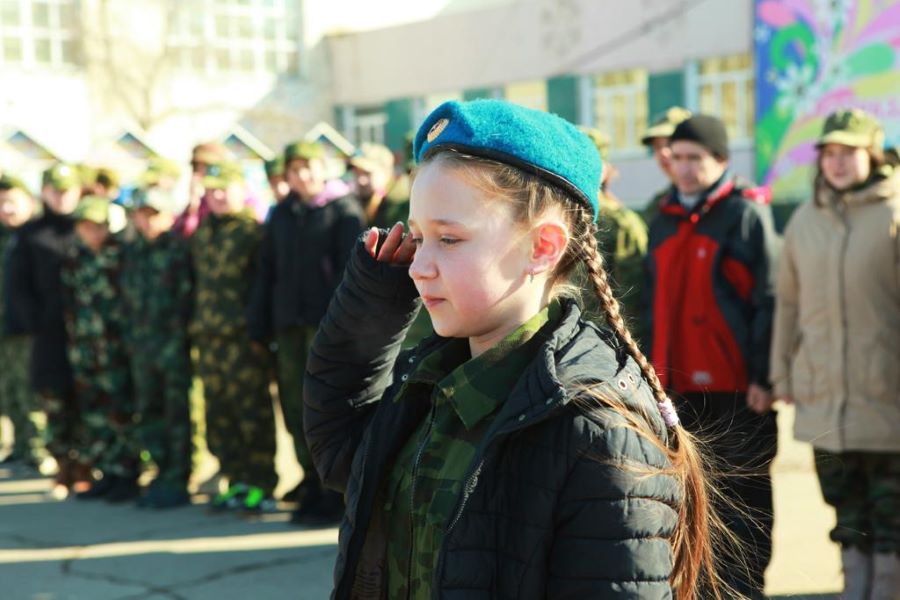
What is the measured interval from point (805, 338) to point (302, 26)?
25.5 meters

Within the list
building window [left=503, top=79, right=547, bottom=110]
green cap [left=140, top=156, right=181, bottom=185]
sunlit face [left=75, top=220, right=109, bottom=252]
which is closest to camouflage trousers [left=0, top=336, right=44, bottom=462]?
sunlit face [left=75, top=220, right=109, bottom=252]

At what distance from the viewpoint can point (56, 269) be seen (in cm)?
732

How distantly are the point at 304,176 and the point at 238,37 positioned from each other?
2296 cm

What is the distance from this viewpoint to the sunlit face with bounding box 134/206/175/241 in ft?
22.0

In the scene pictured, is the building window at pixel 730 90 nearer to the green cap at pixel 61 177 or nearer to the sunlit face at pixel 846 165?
the green cap at pixel 61 177

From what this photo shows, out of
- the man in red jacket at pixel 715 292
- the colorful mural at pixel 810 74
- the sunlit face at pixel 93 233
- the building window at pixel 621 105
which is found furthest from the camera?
the building window at pixel 621 105

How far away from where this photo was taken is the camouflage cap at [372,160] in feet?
22.0

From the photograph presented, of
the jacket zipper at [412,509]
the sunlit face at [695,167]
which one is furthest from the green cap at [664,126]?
the jacket zipper at [412,509]

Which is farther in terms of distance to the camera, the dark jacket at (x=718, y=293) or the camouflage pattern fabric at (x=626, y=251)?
the camouflage pattern fabric at (x=626, y=251)

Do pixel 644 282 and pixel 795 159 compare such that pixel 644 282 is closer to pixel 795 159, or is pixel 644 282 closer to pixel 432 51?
pixel 795 159

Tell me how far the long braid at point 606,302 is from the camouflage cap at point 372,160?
4.98 meters

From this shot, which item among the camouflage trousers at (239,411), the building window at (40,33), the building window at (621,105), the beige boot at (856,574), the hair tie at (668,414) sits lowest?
the beige boot at (856,574)

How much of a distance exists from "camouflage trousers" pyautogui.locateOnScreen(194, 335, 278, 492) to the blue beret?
4773 mm

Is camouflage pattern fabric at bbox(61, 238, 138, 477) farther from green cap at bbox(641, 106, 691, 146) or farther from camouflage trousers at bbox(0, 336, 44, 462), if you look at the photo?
green cap at bbox(641, 106, 691, 146)
